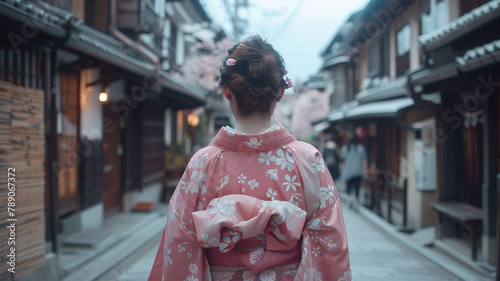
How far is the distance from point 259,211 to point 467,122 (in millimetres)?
6984

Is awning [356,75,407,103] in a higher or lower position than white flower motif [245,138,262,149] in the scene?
higher

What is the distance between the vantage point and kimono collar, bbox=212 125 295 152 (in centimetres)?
213

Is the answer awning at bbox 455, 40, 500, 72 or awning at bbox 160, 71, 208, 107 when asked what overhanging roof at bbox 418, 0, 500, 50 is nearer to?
awning at bbox 455, 40, 500, 72

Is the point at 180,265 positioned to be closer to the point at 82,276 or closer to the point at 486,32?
the point at 82,276

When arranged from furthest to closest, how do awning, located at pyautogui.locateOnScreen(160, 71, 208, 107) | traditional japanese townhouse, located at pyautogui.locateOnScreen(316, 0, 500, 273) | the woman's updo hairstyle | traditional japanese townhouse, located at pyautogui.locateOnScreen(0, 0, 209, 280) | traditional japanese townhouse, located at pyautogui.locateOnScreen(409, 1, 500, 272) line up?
1. awning, located at pyautogui.locateOnScreen(160, 71, 208, 107)
2. traditional japanese townhouse, located at pyautogui.locateOnScreen(316, 0, 500, 273)
3. traditional japanese townhouse, located at pyautogui.locateOnScreen(409, 1, 500, 272)
4. traditional japanese townhouse, located at pyautogui.locateOnScreen(0, 0, 209, 280)
5. the woman's updo hairstyle

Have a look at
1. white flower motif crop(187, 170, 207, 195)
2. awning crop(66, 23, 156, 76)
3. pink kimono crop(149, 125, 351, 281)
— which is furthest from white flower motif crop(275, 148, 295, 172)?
awning crop(66, 23, 156, 76)

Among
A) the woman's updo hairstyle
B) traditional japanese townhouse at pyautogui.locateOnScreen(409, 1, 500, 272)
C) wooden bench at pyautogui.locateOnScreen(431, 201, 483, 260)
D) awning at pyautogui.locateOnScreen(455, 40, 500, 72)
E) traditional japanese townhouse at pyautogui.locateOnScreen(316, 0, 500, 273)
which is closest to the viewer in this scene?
the woman's updo hairstyle

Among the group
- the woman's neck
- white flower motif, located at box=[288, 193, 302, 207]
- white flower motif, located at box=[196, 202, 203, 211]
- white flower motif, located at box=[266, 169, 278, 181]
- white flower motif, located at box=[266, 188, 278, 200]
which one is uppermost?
the woman's neck

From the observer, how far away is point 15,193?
4312mm

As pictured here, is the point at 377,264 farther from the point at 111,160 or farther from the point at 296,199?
the point at 111,160

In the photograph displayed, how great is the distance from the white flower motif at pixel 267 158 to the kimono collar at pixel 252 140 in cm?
3

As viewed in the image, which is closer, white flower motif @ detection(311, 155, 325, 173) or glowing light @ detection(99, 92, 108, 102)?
white flower motif @ detection(311, 155, 325, 173)

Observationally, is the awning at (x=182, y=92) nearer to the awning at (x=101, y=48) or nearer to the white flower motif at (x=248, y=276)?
the awning at (x=101, y=48)

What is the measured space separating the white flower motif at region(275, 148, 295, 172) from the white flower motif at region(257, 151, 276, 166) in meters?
0.03
